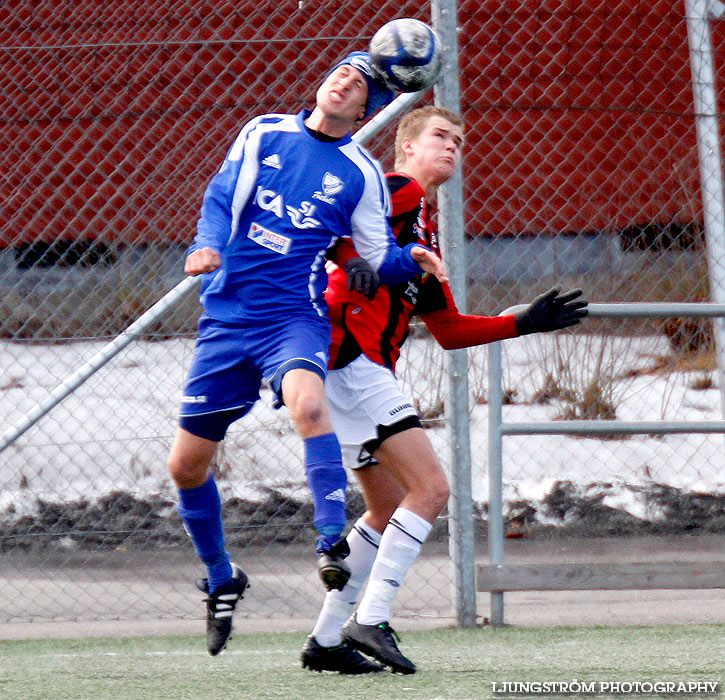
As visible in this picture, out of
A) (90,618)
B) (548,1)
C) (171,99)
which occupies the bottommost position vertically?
(90,618)

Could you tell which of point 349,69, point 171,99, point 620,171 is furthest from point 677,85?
point 349,69

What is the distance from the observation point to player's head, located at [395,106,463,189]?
438 centimetres

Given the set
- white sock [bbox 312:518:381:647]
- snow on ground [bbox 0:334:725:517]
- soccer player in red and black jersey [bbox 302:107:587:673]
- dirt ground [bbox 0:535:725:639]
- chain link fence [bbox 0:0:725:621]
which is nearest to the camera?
soccer player in red and black jersey [bbox 302:107:587:673]

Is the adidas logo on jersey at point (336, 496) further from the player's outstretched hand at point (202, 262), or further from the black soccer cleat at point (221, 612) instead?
the player's outstretched hand at point (202, 262)

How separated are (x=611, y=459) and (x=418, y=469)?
5.27 metres

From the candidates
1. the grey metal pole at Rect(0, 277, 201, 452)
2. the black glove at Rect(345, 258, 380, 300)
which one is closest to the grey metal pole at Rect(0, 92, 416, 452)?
the grey metal pole at Rect(0, 277, 201, 452)

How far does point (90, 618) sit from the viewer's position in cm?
577

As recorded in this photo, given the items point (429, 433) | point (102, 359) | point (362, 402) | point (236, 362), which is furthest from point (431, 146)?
point (429, 433)

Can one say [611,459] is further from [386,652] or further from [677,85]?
[386,652]

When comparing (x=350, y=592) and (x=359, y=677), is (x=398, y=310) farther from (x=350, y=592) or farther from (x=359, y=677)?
(x=359, y=677)

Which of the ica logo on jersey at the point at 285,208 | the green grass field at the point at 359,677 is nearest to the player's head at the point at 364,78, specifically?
the ica logo on jersey at the point at 285,208

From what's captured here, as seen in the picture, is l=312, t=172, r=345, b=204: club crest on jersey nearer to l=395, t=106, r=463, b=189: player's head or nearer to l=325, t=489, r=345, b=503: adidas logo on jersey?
l=395, t=106, r=463, b=189: player's head

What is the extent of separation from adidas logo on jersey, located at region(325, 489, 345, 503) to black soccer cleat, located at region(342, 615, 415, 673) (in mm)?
707

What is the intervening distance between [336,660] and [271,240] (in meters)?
1.52
